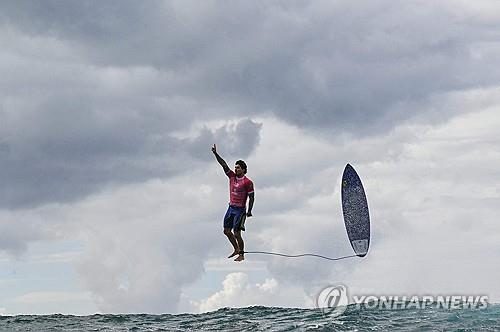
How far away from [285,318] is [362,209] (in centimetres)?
646

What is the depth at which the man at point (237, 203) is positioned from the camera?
25.2 metres

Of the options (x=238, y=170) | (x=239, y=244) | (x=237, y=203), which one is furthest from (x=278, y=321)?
(x=238, y=170)

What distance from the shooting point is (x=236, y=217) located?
84.2ft

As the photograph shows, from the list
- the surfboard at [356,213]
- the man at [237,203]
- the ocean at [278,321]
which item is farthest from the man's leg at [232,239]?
the surfboard at [356,213]

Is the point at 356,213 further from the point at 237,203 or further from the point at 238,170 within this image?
the point at 238,170

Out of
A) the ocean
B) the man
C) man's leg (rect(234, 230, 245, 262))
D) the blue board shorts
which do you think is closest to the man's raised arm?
the man

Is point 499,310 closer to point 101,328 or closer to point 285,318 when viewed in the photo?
point 285,318

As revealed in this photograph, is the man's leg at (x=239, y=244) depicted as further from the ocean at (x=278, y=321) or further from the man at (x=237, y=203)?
the ocean at (x=278, y=321)

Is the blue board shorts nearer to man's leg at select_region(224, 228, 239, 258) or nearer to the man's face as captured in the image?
man's leg at select_region(224, 228, 239, 258)

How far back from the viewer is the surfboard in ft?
90.9

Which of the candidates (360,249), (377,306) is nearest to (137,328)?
(377,306)

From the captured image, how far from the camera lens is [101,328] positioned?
22.6 meters

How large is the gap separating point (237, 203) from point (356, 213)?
16.4 feet

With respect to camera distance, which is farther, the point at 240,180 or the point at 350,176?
the point at 350,176
